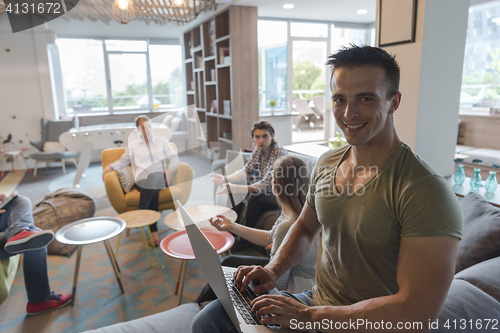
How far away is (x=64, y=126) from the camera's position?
6.21 metres

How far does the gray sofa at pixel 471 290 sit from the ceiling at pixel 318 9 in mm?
4178

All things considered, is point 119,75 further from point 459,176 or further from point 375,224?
point 375,224

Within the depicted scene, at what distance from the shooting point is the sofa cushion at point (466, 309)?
1.19 m

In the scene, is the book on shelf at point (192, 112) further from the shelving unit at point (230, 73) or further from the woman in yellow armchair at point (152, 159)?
the shelving unit at point (230, 73)

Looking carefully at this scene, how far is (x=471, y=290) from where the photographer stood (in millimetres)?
1308

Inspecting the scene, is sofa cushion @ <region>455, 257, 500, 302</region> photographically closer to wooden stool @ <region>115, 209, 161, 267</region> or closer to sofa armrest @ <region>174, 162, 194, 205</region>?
sofa armrest @ <region>174, 162, 194, 205</region>

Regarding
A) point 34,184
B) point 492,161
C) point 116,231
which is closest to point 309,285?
point 116,231

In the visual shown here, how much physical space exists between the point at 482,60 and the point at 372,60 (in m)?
A: 5.80

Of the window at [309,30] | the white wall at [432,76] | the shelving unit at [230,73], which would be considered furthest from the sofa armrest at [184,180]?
the window at [309,30]

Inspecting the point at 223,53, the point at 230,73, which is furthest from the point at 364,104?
the point at 223,53

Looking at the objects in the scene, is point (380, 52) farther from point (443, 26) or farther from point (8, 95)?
point (8, 95)

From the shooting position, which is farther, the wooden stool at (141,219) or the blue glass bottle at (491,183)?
the wooden stool at (141,219)

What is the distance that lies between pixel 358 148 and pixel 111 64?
7379 millimetres

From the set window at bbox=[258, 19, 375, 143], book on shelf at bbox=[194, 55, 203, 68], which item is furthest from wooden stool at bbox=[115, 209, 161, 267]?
book on shelf at bbox=[194, 55, 203, 68]
